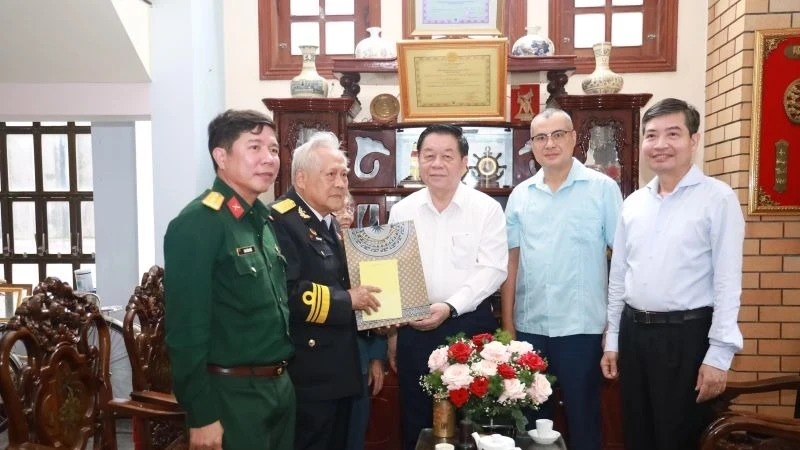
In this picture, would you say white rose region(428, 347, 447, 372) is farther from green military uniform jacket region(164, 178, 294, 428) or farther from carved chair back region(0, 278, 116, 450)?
carved chair back region(0, 278, 116, 450)

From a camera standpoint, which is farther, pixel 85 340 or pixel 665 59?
pixel 665 59

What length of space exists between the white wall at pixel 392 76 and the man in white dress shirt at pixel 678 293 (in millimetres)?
1523

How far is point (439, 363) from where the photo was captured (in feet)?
6.24

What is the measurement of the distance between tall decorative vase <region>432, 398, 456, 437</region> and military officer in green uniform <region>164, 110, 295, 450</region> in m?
0.47

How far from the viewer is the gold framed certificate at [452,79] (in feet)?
10.2

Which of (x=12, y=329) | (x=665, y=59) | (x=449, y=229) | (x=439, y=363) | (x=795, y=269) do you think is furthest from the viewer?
(x=665, y=59)

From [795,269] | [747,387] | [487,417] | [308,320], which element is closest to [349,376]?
[308,320]

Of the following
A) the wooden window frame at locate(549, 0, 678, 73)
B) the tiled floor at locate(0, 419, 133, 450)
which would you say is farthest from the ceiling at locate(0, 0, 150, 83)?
the wooden window frame at locate(549, 0, 678, 73)

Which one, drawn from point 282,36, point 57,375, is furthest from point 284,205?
point 282,36

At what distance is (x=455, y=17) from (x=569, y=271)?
156 cm

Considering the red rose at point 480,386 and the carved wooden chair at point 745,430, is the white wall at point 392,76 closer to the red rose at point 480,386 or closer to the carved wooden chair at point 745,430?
the carved wooden chair at point 745,430

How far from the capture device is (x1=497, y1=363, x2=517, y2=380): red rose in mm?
1800

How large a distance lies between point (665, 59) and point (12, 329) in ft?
11.1

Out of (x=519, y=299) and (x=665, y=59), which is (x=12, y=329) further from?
(x=665, y=59)
